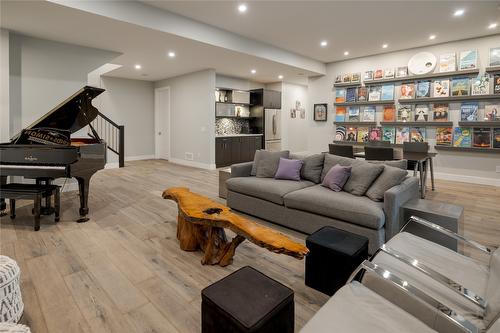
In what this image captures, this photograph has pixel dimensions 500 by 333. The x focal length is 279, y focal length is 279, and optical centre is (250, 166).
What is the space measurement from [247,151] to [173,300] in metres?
6.92

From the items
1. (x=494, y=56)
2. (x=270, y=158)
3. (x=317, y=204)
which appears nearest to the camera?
(x=317, y=204)

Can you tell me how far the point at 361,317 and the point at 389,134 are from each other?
21.3 feet

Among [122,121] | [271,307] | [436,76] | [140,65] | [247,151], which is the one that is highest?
[140,65]

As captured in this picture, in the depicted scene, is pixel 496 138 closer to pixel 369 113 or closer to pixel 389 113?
pixel 389 113

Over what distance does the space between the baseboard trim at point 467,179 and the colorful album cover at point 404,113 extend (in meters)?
1.44

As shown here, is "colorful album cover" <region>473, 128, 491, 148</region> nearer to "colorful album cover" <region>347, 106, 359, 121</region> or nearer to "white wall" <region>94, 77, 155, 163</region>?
"colorful album cover" <region>347, 106, 359, 121</region>

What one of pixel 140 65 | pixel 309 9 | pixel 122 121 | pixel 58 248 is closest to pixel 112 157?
pixel 122 121

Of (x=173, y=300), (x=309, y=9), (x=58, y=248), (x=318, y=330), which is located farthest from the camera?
(x=309, y=9)

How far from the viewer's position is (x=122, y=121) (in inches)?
349

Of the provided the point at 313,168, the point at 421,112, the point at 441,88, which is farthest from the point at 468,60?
the point at 313,168

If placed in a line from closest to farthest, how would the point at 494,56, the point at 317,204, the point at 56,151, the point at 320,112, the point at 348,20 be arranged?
1. the point at 317,204
2. the point at 56,151
3. the point at 348,20
4. the point at 494,56
5. the point at 320,112

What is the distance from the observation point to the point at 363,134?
7215mm

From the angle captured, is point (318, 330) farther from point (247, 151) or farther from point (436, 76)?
point (247, 151)

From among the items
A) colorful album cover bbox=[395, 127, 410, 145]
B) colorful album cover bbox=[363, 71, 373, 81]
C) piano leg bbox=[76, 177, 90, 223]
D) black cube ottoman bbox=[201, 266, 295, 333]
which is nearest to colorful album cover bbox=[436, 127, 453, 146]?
colorful album cover bbox=[395, 127, 410, 145]
